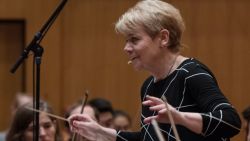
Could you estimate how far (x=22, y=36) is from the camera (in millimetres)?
4531

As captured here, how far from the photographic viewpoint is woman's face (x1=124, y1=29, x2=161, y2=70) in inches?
63.5

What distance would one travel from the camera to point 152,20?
5.24 ft

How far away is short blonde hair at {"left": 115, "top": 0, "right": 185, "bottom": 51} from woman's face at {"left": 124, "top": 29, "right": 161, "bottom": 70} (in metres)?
0.01

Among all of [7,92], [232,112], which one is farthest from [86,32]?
[232,112]

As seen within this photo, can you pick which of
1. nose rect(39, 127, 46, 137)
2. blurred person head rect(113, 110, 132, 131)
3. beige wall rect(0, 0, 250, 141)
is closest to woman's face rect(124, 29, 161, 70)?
nose rect(39, 127, 46, 137)

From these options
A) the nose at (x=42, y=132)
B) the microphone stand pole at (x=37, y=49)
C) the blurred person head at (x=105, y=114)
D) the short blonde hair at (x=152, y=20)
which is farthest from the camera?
the blurred person head at (x=105, y=114)

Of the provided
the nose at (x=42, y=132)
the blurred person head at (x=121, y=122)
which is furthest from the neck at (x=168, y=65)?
the blurred person head at (x=121, y=122)

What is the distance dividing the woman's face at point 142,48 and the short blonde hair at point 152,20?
0.05 feet

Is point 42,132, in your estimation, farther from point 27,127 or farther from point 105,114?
point 105,114

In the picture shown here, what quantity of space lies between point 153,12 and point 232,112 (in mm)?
378

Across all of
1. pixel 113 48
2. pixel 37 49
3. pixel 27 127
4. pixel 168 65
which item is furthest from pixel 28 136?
pixel 113 48

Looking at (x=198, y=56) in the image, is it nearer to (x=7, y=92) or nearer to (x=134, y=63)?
(x=7, y=92)

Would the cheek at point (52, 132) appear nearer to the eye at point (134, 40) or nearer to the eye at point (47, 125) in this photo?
the eye at point (47, 125)

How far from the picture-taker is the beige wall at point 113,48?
4547mm
